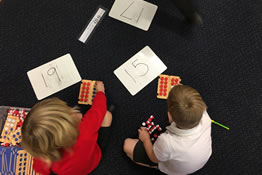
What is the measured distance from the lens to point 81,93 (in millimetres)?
1189

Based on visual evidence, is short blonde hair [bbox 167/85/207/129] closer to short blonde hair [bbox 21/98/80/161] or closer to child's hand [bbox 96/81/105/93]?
short blonde hair [bbox 21/98/80/161]

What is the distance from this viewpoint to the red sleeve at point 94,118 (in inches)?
33.9

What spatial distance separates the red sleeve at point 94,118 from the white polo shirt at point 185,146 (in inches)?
11.0

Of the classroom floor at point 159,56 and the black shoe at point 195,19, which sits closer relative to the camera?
the classroom floor at point 159,56

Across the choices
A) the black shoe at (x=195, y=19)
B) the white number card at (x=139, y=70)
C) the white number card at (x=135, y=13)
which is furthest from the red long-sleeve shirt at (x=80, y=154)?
the black shoe at (x=195, y=19)

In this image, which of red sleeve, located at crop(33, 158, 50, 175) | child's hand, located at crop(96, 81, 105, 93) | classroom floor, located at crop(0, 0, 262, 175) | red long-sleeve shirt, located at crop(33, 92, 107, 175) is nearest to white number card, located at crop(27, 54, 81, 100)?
classroom floor, located at crop(0, 0, 262, 175)

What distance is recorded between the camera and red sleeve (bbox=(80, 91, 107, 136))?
862 mm

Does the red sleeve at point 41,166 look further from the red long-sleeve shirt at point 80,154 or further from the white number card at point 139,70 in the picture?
the white number card at point 139,70

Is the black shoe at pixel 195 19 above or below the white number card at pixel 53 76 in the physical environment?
above

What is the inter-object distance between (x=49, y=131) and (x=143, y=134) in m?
0.54

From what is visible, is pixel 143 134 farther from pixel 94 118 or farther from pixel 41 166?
pixel 41 166

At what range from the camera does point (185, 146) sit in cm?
76

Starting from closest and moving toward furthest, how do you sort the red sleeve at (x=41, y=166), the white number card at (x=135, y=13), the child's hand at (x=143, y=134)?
the red sleeve at (x=41, y=166) < the child's hand at (x=143, y=134) < the white number card at (x=135, y=13)

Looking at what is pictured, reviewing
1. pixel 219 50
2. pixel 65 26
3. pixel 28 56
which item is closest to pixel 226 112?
pixel 219 50
